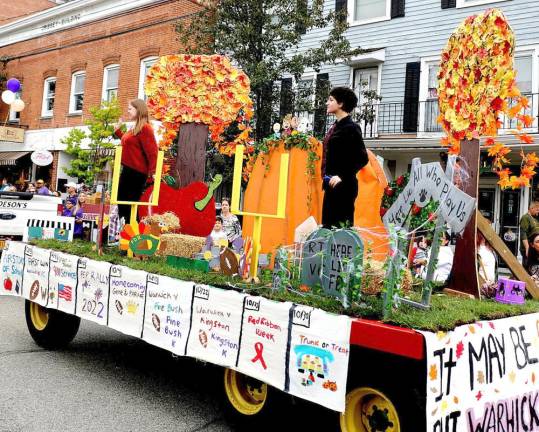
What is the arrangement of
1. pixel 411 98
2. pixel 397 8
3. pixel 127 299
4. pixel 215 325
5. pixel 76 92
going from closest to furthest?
pixel 215 325
pixel 127 299
pixel 411 98
pixel 397 8
pixel 76 92

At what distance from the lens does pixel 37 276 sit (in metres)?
5.57

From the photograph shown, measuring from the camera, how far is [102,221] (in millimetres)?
5340

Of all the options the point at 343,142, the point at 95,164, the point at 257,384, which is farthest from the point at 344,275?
the point at 95,164

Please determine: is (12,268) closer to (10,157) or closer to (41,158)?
(41,158)

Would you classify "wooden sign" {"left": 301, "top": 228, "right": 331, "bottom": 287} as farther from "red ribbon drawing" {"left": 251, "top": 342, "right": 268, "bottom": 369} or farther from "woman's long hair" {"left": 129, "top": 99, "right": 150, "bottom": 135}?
"woman's long hair" {"left": 129, "top": 99, "right": 150, "bottom": 135}

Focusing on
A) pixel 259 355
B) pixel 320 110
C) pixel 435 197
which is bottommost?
pixel 259 355

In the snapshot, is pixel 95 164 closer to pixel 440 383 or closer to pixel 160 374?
pixel 160 374

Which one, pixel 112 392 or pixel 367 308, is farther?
pixel 112 392

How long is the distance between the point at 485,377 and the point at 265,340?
4.06ft

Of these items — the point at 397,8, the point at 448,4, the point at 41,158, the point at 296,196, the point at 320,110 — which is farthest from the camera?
the point at 41,158

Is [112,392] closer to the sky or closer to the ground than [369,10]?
closer to the ground

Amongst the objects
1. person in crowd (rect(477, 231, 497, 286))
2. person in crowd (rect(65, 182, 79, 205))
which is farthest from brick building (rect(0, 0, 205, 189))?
person in crowd (rect(477, 231, 497, 286))

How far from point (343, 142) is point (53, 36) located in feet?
70.8

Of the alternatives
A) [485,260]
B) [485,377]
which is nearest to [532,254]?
[485,260]
